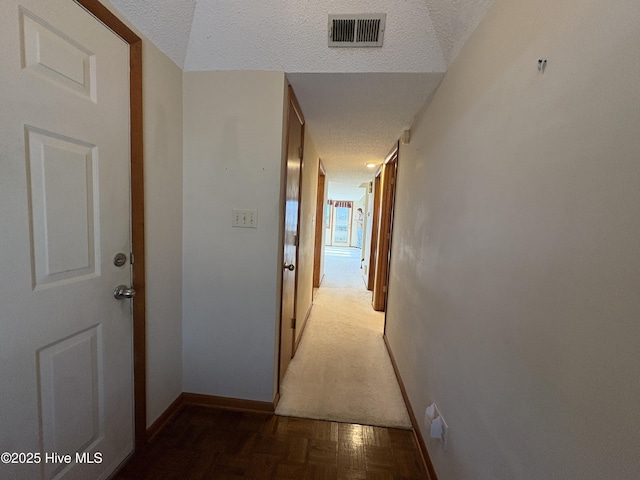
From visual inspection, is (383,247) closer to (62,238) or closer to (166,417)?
(166,417)

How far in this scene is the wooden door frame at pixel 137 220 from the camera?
1.15m

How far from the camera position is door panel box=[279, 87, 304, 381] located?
171cm

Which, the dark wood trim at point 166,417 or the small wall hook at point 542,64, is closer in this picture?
the small wall hook at point 542,64

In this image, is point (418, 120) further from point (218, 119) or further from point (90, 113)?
point (90, 113)

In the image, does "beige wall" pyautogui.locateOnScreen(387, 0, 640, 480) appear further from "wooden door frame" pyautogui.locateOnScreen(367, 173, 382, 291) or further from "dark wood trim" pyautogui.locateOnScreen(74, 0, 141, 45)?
"wooden door frame" pyautogui.locateOnScreen(367, 173, 382, 291)

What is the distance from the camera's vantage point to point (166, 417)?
1.51m

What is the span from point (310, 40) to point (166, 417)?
91.3 inches

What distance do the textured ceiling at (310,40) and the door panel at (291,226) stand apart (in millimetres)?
274

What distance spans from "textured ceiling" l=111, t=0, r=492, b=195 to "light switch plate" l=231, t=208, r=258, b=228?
83 centimetres

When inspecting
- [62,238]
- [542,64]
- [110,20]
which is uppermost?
[110,20]

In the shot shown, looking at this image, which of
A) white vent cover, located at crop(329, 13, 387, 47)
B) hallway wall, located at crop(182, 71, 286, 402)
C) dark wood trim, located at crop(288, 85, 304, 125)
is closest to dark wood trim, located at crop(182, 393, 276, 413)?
hallway wall, located at crop(182, 71, 286, 402)

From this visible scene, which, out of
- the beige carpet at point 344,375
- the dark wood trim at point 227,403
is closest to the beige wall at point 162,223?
the dark wood trim at point 227,403

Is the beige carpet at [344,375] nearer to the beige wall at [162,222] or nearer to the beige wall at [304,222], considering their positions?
the beige wall at [304,222]

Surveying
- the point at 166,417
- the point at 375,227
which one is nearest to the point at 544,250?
the point at 166,417
